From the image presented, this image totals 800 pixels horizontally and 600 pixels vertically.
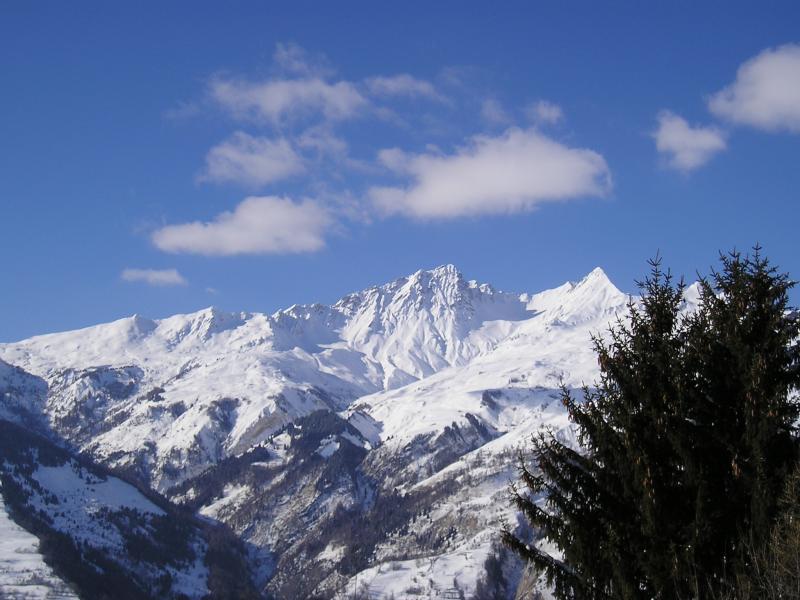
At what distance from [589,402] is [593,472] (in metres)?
1.87

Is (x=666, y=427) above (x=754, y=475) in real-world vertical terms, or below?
above

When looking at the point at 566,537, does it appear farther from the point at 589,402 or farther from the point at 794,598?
the point at 794,598

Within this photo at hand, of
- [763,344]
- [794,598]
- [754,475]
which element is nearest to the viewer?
[794,598]

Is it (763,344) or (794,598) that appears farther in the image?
(763,344)

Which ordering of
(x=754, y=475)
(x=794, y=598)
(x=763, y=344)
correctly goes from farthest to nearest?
1. (x=763, y=344)
2. (x=754, y=475)
3. (x=794, y=598)

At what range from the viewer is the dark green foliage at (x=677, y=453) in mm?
21312

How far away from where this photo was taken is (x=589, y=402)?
23500mm

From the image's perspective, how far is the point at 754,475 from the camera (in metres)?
21.4

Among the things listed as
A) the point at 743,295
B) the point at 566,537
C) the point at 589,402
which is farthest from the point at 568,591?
the point at 743,295

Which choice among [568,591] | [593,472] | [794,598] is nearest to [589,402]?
[593,472]

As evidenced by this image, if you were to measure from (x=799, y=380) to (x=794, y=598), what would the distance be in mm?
5510

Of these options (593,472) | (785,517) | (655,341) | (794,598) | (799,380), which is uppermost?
(655,341)

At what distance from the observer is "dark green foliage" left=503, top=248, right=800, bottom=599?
69.9 ft

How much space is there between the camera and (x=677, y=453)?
22.0 metres
